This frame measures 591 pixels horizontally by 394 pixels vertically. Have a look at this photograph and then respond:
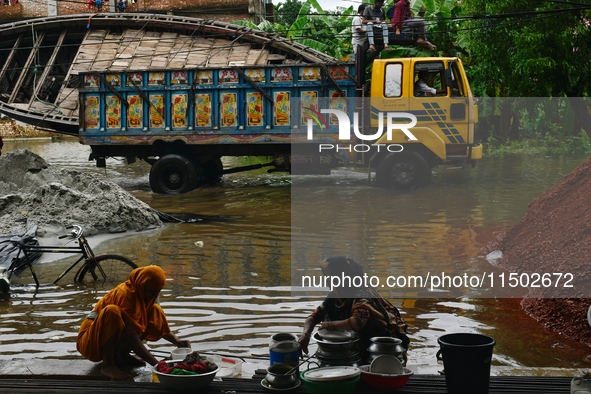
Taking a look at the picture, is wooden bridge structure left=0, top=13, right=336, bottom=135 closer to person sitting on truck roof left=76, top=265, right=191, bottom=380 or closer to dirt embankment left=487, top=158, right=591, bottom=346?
dirt embankment left=487, top=158, right=591, bottom=346

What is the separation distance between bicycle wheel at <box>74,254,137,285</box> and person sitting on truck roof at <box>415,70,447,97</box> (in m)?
7.97

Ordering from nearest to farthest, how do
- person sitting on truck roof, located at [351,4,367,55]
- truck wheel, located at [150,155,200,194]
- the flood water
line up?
the flood water
person sitting on truck roof, located at [351,4,367,55]
truck wheel, located at [150,155,200,194]

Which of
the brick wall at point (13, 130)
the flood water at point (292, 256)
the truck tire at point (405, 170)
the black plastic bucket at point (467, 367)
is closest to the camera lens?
the black plastic bucket at point (467, 367)

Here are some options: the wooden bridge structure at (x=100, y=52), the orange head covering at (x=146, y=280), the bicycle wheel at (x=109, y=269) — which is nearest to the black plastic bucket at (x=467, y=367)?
the orange head covering at (x=146, y=280)

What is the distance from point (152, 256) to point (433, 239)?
3.94 meters

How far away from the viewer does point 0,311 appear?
7.73 m

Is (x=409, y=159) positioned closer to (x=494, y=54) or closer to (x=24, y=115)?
(x=494, y=54)

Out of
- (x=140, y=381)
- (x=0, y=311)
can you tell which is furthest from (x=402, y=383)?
(x=0, y=311)

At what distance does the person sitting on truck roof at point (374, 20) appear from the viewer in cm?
1574

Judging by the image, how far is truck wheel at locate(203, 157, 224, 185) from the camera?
58.1 ft

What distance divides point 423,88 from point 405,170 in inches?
63.7

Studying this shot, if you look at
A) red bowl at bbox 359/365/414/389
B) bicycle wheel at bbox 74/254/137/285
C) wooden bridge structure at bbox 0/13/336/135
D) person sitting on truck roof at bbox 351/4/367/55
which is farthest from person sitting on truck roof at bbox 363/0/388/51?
red bowl at bbox 359/365/414/389

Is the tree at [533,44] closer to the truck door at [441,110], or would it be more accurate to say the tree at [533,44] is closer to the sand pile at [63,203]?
the truck door at [441,110]

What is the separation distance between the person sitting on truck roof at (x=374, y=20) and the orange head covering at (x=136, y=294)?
37.3 feet
